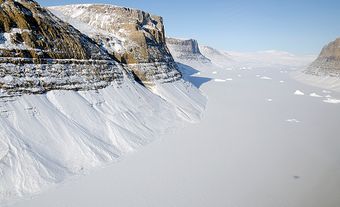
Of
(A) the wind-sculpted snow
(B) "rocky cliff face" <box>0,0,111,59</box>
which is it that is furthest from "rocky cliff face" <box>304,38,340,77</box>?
(B) "rocky cliff face" <box>0,0,111,59</box>

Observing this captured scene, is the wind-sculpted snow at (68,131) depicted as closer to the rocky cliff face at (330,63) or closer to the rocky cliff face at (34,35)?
the rocky cliff face at (34,35)

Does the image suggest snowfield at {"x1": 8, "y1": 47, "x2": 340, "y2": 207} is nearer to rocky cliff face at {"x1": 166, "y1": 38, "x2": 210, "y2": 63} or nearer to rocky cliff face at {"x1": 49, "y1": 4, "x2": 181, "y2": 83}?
rocky cliff face at {"x1": 49, "y1": 4, "x2": 181, "y2": 83}

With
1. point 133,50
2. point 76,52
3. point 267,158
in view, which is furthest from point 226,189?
point 133,50

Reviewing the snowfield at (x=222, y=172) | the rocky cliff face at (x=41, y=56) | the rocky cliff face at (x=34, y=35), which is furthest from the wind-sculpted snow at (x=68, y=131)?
the rocky cliff face at (x=34, y=35)

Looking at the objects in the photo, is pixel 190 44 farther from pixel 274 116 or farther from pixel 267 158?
pixel 267 158

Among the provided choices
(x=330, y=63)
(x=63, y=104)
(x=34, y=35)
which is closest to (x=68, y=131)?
(x=63, y=104)

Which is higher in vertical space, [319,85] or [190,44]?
[190,44]
